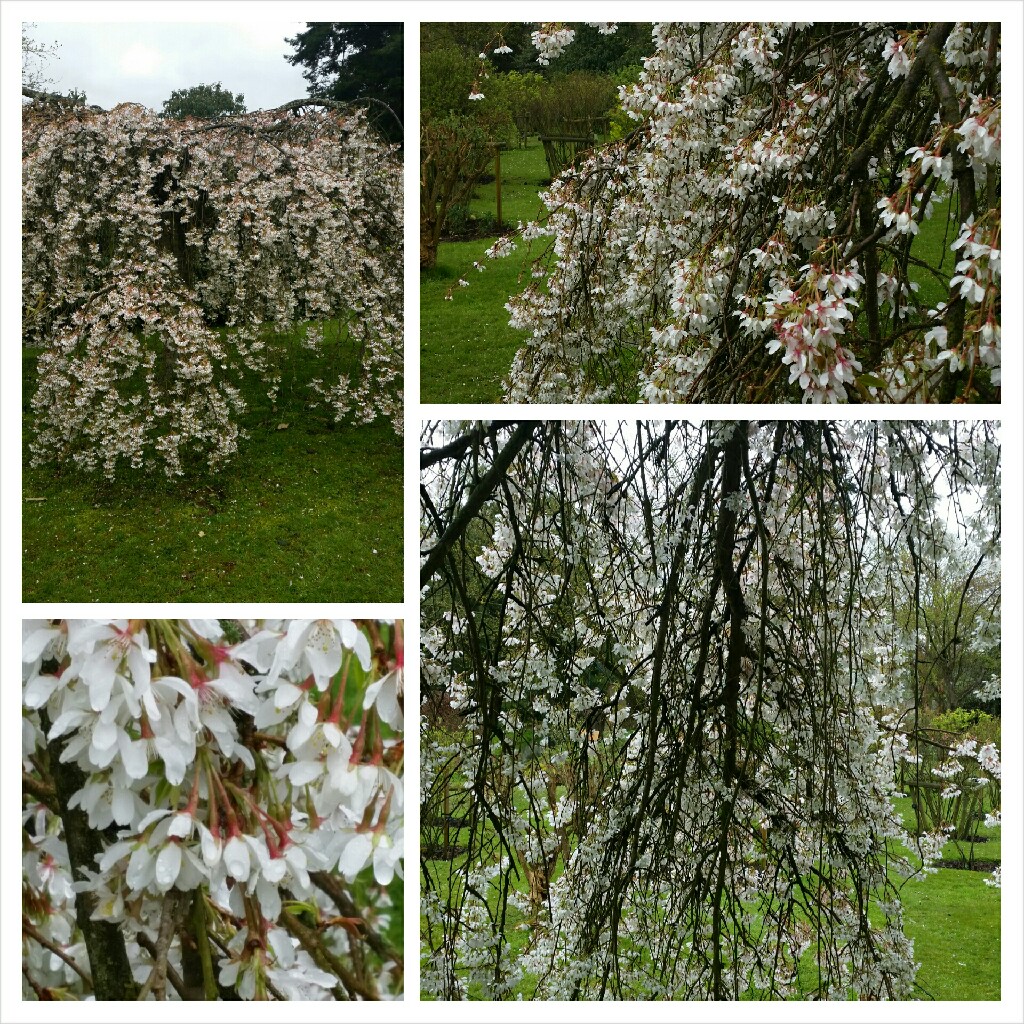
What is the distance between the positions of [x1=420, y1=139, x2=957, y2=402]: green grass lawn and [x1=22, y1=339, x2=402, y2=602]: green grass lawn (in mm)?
854

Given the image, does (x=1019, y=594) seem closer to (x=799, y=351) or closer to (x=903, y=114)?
(x=799, y=351)

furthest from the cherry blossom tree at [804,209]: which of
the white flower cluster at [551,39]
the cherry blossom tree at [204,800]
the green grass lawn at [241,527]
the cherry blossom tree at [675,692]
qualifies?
the green grass lawn at [241,527]

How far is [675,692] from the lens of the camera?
1.57 metres

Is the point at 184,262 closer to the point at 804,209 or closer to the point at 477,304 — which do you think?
the point at 477,304

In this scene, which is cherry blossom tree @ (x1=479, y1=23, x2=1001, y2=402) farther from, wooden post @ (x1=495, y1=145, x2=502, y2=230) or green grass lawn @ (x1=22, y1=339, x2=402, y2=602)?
green grass lawn @ (x1=22, y1=339, x2=402, y2=602)

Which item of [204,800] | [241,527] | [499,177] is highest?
[499,177]

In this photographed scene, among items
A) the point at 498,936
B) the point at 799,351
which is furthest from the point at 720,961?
the point at 799,351

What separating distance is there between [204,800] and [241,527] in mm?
1731

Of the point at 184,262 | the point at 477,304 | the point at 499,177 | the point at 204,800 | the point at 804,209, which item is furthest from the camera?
the point at 184,262

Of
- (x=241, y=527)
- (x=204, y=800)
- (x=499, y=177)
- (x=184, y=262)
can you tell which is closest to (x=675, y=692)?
(x=204, y=800)

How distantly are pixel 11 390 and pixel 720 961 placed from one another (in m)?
1.72

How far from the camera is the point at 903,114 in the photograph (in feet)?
5.41

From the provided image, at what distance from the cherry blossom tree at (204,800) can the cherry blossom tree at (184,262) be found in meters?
1.58

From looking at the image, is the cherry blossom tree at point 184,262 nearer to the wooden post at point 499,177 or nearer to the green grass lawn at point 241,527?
the green grass lawn at point 241,527
